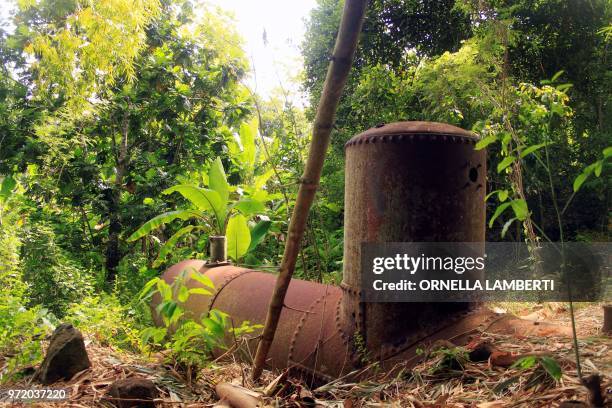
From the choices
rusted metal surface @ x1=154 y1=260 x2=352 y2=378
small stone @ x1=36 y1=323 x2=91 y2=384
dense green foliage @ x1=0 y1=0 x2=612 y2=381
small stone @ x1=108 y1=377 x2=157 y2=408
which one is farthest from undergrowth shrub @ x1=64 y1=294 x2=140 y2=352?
small stone @ x1=108 y1=377 x2=157 y2=408

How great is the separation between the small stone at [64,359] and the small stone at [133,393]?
0.46 meters

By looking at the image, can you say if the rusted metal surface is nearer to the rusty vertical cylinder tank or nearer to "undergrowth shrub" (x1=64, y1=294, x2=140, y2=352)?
the rusty vertical cylinder tank

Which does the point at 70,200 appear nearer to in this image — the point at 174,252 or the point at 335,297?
the point at 174,252

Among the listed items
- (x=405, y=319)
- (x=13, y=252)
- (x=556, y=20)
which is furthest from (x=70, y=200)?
(x=556, y=20)

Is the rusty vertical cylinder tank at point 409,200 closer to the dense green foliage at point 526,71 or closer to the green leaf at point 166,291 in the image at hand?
the green leaf at point 166,291

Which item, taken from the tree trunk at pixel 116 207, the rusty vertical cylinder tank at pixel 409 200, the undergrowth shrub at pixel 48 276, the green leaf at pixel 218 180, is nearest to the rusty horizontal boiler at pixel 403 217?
the rusty vertical cylinder tank at pixel 409 200

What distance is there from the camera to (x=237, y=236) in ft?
13.3

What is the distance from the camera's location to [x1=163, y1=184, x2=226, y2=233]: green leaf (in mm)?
3932

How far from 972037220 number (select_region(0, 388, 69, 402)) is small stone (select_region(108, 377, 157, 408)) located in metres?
0.30

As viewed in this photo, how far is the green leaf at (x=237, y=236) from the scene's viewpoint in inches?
155

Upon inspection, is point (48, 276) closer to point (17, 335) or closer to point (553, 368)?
point (17, 335)

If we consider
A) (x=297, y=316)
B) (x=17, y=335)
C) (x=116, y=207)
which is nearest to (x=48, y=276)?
(x=116, y=207)

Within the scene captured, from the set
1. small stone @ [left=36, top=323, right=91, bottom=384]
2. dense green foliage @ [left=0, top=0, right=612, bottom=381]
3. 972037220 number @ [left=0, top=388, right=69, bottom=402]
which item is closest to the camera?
972037220 number @ [left=0, top=388, right=69, bottom=402]

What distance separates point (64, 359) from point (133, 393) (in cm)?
56
